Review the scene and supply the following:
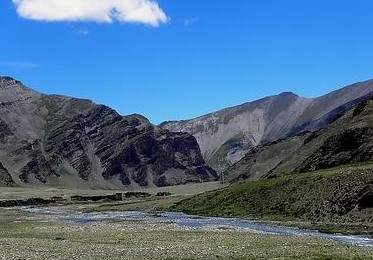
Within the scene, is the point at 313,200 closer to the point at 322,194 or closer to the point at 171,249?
the point at 322,194

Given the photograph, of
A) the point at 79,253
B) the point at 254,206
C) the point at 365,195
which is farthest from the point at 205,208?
the point at 79,253

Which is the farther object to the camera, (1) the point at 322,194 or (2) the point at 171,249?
(1) the point at 322,194

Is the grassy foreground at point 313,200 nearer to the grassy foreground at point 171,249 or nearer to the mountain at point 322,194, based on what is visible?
the mountain at point 322,194

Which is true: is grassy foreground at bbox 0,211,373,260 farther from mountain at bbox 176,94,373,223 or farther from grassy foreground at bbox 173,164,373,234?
mountain at bbox 176,94,373,223

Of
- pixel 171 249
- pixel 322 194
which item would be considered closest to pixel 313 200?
pixel 322 194

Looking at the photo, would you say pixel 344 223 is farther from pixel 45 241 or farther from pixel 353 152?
pixel 353 152

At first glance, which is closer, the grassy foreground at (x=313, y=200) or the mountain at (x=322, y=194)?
the grassy foreground at (x=313, y=200)

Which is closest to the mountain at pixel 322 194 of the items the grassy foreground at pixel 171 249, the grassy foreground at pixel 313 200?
the grassy foreground at pixel 313 200

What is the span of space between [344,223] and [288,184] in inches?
1264

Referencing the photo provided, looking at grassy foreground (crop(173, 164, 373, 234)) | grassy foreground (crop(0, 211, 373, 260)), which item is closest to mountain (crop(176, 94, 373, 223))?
grassy foreground (crop(173, 164, 373, 234))

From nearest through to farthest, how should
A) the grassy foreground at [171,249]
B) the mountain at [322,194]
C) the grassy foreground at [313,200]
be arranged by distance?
the grassy foreground at [171,249]
the grassy foreground at [313,200]
the mountain at [322,194]

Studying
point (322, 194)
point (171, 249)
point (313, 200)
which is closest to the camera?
point (171, 249)

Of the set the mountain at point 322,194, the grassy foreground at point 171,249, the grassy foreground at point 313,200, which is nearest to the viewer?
the grassy foreground at point 171,249

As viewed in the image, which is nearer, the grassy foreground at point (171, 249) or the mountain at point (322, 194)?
the grassy foreground at point (171, 249)
